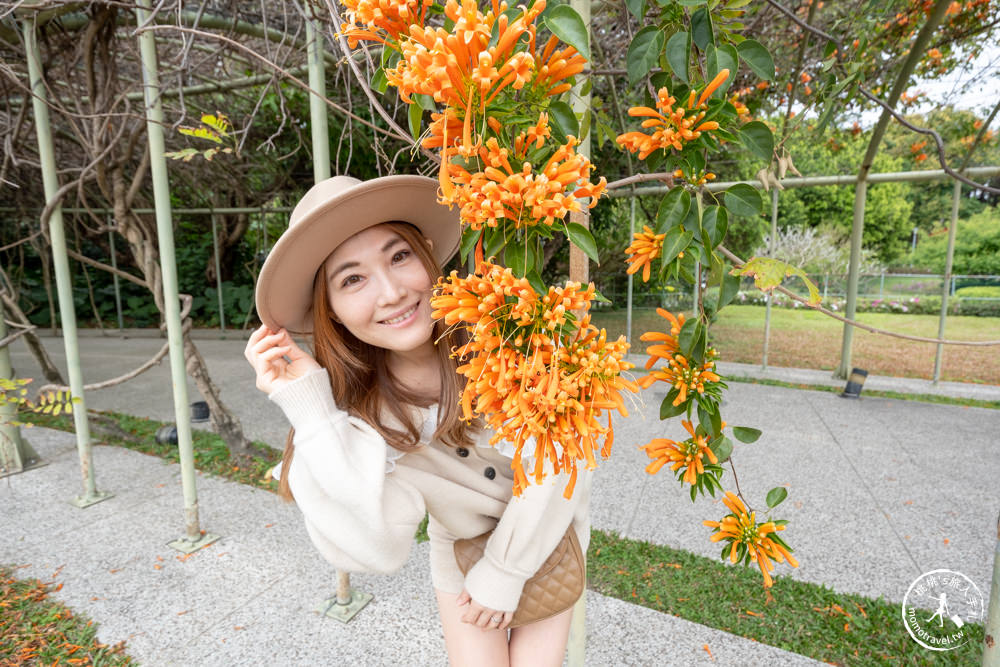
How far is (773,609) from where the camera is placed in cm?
192

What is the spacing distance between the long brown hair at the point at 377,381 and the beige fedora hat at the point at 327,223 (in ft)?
0.12

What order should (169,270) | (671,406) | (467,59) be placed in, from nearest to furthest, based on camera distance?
(467,59)
(671,406)
(169,270)

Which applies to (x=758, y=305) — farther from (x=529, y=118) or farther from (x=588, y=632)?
(x=529, y=118)

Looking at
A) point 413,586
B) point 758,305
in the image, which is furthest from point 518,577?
point 758,305

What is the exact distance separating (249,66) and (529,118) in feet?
9.98

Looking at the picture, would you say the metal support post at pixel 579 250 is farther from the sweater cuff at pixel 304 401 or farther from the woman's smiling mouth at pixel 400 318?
the sweater cuff at pixel 304 401

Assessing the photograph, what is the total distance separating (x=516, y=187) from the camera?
0.48 meters

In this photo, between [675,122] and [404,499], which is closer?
[675,122]

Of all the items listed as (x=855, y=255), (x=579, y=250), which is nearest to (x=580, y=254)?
(x=579, y=250)

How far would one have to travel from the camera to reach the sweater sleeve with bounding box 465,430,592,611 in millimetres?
1102

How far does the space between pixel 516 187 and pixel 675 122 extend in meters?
0.24

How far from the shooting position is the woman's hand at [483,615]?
3.71 feet

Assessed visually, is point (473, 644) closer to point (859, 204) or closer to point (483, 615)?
point (483, 615)

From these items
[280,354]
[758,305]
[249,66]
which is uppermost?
[249,66]
